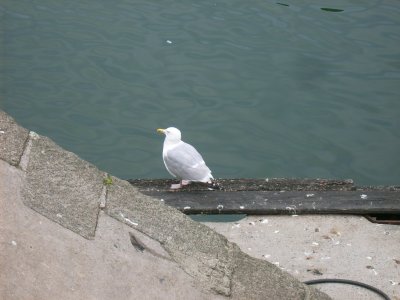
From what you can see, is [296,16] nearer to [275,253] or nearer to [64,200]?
[275,253]

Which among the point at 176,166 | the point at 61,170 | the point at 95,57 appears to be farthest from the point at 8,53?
the point at 61,170

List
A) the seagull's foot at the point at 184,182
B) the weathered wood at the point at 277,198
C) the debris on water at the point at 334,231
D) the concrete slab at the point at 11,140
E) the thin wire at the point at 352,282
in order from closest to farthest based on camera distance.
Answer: the concrete slab at the point at 11,140, the thin wire at the point at 352,282, the debris on water at the point at 334,231, the weathered wood at the point at 277,198, the seagull's foot at the point at 184,182

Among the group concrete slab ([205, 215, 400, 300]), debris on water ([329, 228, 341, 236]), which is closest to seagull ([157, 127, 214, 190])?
concrete slab ([205, 215, 400, 300])

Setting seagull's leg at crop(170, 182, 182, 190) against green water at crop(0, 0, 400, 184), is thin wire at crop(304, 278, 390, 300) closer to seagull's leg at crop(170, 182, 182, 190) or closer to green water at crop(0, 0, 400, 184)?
seagull's leg at crop(170, 182, 182, 190)

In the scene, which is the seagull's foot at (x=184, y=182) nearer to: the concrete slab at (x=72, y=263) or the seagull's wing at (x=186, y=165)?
the seagull's wing at (x=186, y=165)

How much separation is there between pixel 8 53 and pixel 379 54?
4.78m

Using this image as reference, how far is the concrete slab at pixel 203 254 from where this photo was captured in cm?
Result: 311

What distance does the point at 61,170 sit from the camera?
128 inches

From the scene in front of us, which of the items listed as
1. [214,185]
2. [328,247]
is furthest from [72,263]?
[214,185]

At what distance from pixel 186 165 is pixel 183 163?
0.03 m

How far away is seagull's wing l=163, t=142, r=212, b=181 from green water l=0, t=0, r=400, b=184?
1883 millimetres

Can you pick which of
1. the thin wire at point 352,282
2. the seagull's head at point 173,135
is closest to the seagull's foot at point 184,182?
the seagull's head at point 173,135

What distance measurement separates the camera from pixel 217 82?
9.24m

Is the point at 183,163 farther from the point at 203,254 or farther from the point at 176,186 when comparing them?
the point at 203,254
